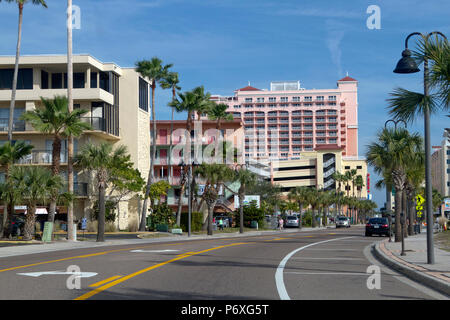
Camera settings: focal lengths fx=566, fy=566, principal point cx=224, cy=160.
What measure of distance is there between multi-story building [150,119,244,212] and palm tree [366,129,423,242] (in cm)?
3544

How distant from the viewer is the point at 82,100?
2088 inches

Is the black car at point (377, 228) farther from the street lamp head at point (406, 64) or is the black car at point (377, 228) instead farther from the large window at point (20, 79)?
the large window at point (20, 79)

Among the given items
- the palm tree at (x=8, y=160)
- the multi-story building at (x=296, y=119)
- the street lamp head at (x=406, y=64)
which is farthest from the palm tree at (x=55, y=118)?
the multi-story building at (x=296, y=119)

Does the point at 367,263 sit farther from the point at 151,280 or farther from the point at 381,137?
the point at 381,137

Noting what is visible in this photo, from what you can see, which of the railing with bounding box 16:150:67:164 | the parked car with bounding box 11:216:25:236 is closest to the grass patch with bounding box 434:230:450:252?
the parked car with bounding box 11:216:25:236

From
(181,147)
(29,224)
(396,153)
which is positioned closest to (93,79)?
(29,224)

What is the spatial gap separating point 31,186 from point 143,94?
3072 centimetres

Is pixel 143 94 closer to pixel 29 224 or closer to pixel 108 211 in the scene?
pixel 108 211

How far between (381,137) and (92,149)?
1702 centimetres

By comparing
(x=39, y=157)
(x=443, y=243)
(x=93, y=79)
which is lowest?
(x=443, y=243)

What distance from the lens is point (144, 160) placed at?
6166 cm

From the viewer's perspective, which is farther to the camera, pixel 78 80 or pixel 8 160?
pixel 78 80

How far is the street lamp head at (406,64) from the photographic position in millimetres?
15344
